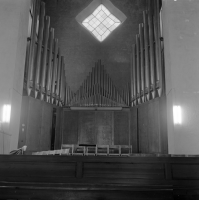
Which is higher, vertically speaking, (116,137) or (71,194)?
(116,137)

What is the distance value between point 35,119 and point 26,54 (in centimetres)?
232

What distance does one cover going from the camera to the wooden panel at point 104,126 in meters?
10.3

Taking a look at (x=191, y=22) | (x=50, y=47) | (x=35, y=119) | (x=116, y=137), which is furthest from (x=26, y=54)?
(x=191, y=22)

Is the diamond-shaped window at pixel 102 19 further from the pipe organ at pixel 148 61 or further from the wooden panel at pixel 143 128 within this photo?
the wooden panel at pixel 143 128

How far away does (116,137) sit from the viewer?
33.8 feet

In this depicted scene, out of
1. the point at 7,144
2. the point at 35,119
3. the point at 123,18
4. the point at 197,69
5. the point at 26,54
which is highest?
the point at 123,18

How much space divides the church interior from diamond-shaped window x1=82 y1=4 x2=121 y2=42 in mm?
48

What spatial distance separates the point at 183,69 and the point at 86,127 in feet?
16.1

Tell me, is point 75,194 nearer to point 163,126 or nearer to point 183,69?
point 163,126

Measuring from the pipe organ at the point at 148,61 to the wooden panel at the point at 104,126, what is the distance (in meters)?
1.27

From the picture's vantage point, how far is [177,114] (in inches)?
272

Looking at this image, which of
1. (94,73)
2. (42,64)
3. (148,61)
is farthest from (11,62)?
(148,61)

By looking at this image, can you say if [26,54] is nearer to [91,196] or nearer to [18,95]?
[18,95]

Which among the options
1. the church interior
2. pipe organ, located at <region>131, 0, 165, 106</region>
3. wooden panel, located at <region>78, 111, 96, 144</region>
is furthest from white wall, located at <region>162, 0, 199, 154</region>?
wooden panel, located at <region>78, 111, 96, 144</region>
